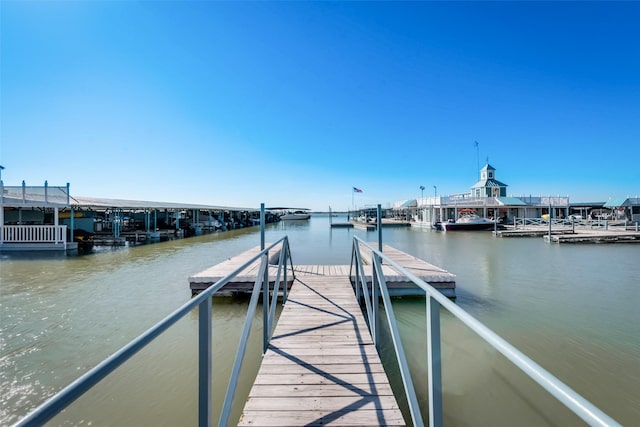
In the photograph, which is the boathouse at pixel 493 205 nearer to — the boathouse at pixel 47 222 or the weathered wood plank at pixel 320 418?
the boathouse at pixel 47 222

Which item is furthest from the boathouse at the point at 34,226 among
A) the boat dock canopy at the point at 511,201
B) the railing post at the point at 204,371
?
the boat dock canopy at the point at 511,201

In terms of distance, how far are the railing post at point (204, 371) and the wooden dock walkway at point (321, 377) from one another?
55 cm

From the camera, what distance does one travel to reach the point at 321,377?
8.32 ft

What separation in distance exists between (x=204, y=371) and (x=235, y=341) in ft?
9.57

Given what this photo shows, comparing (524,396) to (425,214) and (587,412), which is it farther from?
(425,214)

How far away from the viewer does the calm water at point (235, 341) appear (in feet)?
9.48

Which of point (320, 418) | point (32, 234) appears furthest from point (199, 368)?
point (32, 234)

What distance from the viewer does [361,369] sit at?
2648 millimetres

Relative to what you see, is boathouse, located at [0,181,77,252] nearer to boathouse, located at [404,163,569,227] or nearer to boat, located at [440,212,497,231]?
boat, located at [440,212,497,231]

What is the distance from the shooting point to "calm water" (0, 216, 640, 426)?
2889 millimetres

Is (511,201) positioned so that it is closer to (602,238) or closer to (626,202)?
(626,202)

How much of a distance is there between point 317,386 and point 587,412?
6.75 ft

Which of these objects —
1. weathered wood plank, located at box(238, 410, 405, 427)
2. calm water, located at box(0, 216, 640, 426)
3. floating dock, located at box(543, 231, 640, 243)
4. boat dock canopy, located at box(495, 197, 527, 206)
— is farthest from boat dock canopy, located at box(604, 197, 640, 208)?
weathered wood plank, located at box(238, 410, 405, 427)

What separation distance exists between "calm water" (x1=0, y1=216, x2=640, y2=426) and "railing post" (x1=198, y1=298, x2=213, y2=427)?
4.99ft
